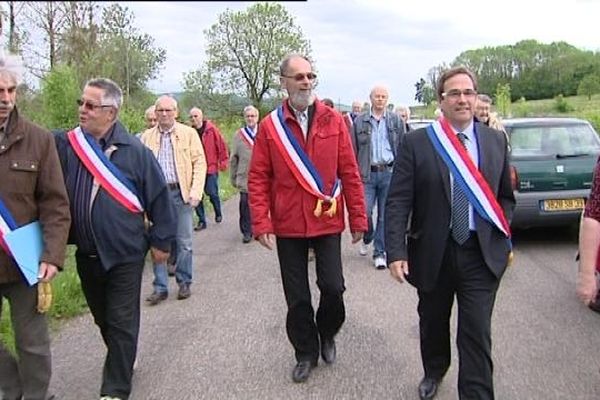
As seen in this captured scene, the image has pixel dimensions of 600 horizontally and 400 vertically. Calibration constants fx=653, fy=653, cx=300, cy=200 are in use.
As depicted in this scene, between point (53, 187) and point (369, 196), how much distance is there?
4.66 m

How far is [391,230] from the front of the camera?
148 inches

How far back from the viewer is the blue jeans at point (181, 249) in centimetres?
646

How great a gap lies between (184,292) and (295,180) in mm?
2780

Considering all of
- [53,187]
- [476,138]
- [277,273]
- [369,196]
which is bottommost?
[277,273]

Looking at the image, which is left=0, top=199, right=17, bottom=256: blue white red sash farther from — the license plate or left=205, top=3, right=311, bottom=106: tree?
left=205, top=3, right=311, bottom=106: tree

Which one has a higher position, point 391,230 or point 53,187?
point 53,187

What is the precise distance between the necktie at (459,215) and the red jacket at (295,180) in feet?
3.10

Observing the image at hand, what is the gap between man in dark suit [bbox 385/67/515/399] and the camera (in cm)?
352

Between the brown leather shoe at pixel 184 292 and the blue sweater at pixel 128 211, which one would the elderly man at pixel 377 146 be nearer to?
the brown leather shoe at pixel 184 292

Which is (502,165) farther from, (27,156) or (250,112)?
(250,112)

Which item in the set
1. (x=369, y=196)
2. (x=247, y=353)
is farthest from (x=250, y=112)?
(x=247, y=353)

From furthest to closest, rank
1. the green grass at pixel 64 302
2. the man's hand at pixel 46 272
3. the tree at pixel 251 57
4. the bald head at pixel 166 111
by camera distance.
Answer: the tree at pixel 251 57
the bald head at pixel 166 111
the green grass at pixel 64 302
the man's hand at pixel 46 272

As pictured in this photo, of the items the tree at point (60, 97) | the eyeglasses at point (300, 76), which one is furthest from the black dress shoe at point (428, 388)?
the tree at point (60, 97)

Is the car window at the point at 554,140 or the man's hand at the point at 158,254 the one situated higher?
the car window at the point at 554,140
